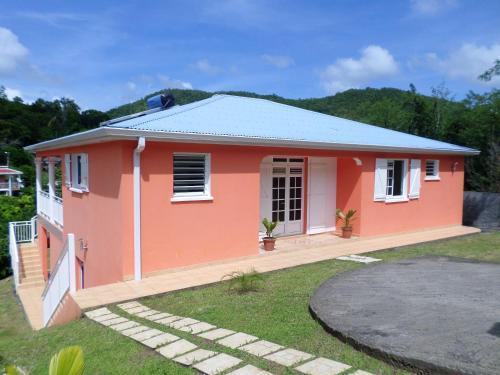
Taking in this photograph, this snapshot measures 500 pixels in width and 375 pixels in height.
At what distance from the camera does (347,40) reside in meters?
18.8

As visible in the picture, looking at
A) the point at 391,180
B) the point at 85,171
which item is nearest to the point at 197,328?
the point at 85,171

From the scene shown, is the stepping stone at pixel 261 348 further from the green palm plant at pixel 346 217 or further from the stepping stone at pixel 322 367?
the green palm plant at pixel 346 217

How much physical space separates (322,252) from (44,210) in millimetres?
11562

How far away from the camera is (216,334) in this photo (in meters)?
4.65

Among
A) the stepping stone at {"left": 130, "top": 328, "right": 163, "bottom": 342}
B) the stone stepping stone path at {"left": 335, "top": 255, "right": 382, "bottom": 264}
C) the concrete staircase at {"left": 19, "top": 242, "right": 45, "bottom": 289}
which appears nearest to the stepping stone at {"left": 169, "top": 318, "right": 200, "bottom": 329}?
the stepping stone at {"left": 130, "top": 328, "right": 163, "bottom": 342}

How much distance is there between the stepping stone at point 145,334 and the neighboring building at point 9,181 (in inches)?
1142

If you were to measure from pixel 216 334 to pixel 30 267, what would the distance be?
1406cm

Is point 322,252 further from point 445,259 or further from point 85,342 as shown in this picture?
point 85,342

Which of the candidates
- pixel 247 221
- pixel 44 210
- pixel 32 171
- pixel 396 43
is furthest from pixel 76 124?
pixel 247 221

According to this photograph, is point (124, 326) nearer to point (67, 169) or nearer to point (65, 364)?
point (65, 364)

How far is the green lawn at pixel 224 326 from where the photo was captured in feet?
12.9

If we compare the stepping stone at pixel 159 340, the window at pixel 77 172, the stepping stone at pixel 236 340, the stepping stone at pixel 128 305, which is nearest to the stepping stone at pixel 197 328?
the stepping stone at pixel 159 340

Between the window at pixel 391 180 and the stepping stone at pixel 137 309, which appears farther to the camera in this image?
the window at pixel 391 180

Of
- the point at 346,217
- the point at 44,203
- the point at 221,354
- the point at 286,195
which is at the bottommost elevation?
the point at 221,354
